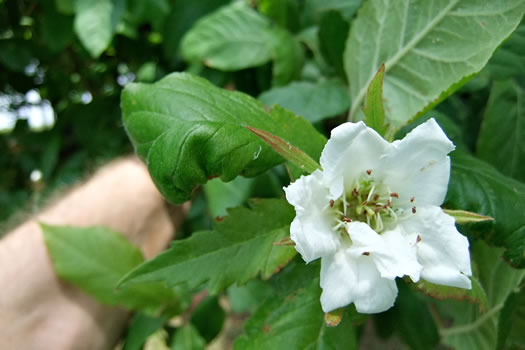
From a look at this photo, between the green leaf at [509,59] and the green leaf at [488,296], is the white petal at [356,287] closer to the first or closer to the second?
the green leaf at [488,296]

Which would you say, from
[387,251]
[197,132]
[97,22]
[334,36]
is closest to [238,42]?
[334,36]

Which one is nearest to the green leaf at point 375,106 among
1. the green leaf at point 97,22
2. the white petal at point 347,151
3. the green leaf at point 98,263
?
the white petal at point 347,151

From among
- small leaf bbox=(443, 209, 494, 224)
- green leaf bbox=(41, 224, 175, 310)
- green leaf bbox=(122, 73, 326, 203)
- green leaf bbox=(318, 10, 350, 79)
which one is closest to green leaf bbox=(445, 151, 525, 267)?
small leaf bbox=(443, 209, 494, 224)

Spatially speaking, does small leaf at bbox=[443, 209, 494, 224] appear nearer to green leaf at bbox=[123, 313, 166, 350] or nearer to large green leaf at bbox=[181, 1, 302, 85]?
large green leaf at bbox=[181, 1, 302, 85]

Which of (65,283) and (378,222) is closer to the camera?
(378,222)

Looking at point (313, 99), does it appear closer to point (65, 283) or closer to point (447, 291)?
point (447, 291)
